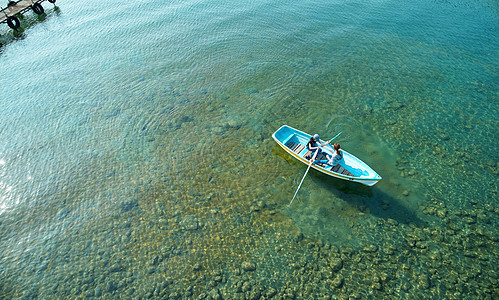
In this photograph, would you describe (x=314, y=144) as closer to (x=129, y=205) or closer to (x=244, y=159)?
(x=244, y=159)

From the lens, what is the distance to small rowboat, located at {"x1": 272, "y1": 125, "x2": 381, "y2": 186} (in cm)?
1631

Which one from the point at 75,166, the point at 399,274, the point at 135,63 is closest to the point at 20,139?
the point at 75,166

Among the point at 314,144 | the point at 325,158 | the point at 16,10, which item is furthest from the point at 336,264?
the point at 16,10

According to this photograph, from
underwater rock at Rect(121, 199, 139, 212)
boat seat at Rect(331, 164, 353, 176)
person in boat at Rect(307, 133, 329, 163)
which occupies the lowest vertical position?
boat seat at Rect(331, 164, 353, 176)

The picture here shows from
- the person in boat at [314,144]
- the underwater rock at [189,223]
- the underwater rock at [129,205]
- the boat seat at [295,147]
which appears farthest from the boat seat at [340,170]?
the underwater rock at [129,205]

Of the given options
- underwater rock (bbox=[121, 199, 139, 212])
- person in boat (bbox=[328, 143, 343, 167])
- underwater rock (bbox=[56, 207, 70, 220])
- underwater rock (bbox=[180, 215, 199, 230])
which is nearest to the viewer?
underwater rock (bbox=[180, 215, 199, 230])

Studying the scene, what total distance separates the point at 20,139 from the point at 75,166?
232 inches

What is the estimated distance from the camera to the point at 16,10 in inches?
1398

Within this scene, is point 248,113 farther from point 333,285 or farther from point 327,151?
point 333,285

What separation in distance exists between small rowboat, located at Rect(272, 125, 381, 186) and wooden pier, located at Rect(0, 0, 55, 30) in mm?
36540

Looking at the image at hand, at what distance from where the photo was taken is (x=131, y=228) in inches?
617

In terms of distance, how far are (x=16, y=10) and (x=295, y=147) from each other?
41.0 meters

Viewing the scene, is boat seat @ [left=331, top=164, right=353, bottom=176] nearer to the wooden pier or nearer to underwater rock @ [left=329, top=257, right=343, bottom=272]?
underwater rock @ [left=329, top=257, right=343, bottom=272]

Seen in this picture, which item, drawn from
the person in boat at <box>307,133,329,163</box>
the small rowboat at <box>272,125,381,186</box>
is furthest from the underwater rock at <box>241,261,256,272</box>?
the person in boat at <box>307,133,329,163</box>
